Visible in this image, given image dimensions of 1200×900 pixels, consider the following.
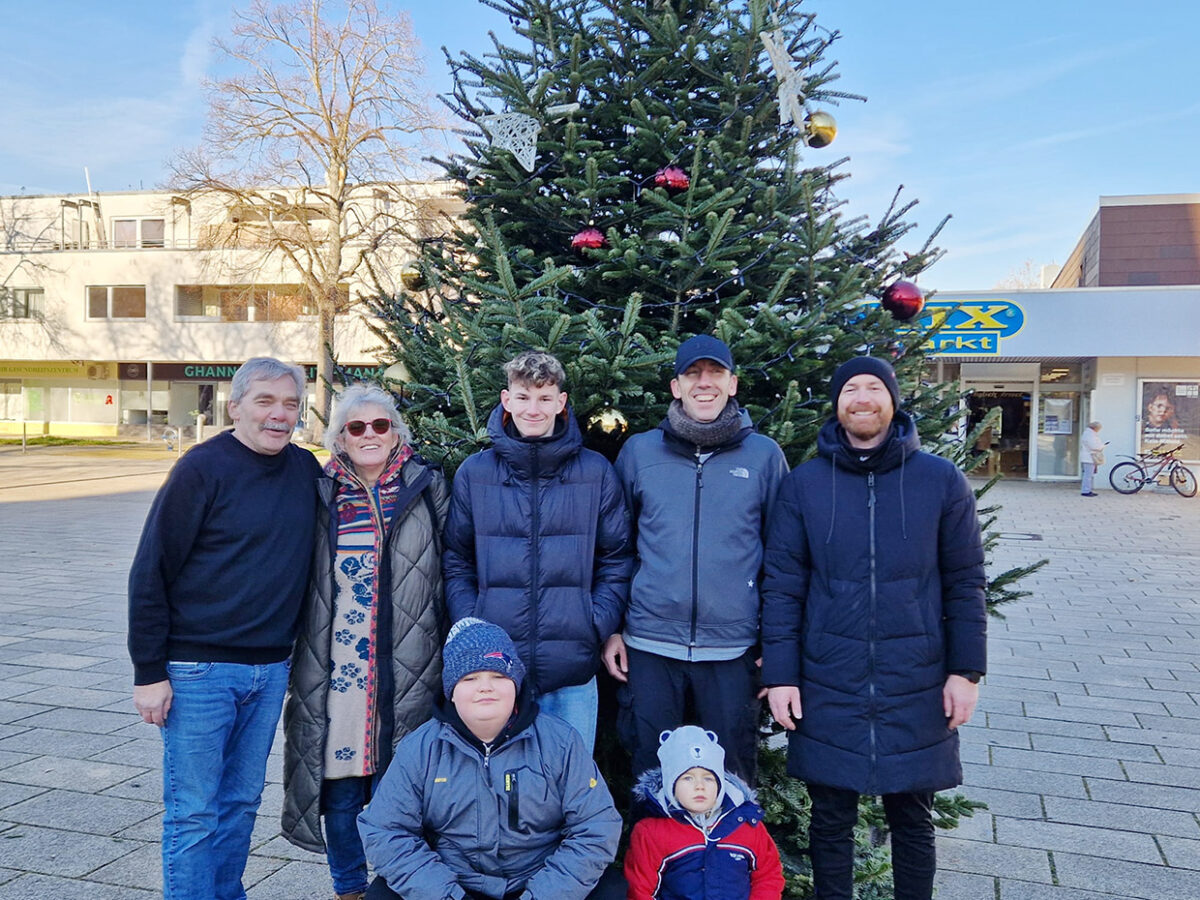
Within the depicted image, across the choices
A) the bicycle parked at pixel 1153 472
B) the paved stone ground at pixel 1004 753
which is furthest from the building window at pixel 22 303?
the bicycle parked at pixel 1153 472

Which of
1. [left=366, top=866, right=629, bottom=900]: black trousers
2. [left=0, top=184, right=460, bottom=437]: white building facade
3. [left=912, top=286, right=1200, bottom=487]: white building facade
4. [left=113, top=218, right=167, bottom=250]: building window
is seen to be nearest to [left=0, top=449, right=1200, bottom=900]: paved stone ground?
[left=366, top=866, right=629, bottom=900]: black trousers

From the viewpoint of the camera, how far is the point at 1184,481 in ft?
74.2

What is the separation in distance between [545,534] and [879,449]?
3.89 feet

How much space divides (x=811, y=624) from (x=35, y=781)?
428 centimetres

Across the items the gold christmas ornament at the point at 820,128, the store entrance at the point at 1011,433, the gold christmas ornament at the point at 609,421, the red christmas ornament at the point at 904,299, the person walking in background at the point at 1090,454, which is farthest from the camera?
the store entrance at the point at 1011,433

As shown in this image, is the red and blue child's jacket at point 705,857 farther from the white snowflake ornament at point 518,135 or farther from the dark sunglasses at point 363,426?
the white snowflake ornament at point 518,135

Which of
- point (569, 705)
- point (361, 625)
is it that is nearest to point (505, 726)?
point (569, 705)

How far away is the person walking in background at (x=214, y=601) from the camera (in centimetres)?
298

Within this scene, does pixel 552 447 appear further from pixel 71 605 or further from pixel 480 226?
pixel 71 605

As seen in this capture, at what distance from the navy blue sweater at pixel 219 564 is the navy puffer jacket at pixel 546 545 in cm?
60

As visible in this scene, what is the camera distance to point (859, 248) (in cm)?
431

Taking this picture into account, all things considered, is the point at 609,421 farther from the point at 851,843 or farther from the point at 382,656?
the point at 851,843

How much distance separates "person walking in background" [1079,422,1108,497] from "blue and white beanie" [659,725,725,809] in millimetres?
22285

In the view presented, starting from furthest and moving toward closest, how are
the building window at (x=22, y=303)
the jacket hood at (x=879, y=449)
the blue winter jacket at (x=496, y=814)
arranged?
1. the building window at (x=22, y=303)
2. the jacket hood at (x=879, y=449)
3. the blue winter jacket at (x=496, y=814)
